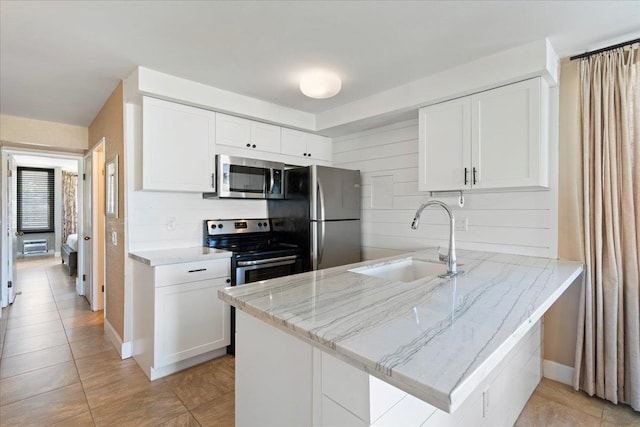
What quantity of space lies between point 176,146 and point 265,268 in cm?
129

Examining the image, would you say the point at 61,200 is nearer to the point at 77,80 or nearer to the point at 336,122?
the point at 77,80

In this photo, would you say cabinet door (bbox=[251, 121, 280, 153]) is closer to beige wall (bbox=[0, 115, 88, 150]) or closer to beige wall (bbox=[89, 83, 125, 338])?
beige wall (bbox=[89, 83, 125, 338])

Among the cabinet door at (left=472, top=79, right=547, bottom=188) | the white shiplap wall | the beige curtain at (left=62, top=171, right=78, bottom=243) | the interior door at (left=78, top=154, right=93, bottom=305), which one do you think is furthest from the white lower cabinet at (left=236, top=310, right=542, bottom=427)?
the beige curtain at (left=62, top=171, right=78, bottom=243)

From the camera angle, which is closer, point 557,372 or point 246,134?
point 557,372

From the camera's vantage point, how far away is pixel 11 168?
4285 mm

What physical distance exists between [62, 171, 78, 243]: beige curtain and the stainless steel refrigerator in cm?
794

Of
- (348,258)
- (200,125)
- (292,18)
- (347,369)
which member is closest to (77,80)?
(200,125)

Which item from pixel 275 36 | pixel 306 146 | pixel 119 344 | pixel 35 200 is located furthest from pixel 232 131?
pixel 35 200

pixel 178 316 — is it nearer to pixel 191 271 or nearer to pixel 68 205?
pixel 191 271

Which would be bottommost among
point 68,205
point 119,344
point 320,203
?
point 119,344

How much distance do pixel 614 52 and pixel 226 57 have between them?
8.46 feet

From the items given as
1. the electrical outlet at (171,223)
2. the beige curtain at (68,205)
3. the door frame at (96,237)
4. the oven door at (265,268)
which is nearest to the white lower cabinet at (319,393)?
the oven door at (265,268)

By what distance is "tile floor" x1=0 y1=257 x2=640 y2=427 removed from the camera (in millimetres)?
1931

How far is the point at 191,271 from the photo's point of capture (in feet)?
8.16
